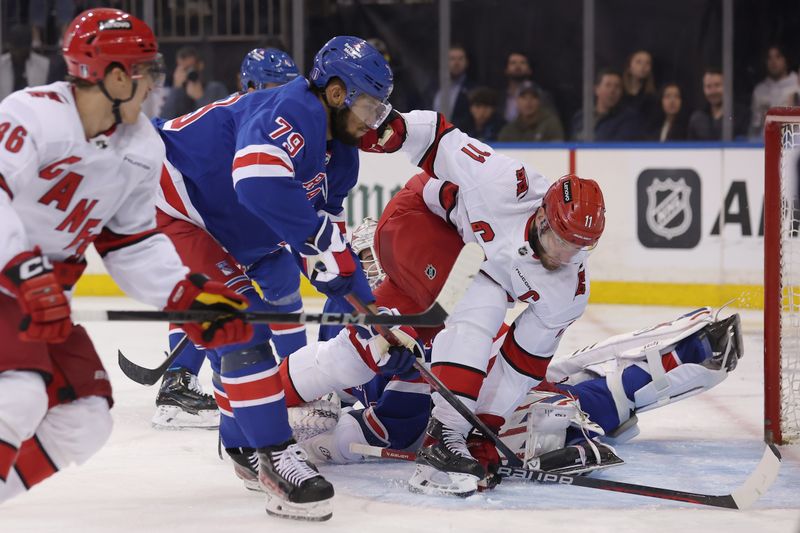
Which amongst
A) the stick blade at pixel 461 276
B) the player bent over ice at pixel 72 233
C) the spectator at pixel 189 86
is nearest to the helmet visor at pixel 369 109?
the stick blade at pixel 461 276

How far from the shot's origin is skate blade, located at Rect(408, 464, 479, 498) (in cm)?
285

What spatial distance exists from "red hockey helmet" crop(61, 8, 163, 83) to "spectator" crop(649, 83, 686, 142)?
14.0 feet

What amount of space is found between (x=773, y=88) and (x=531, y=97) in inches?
46.7

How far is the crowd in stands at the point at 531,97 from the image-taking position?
20.2 ft

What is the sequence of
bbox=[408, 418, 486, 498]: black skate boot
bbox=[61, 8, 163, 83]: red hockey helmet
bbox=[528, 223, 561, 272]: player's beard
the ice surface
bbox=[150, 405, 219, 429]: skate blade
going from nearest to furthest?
bbox=[61, 8, 163, 83]: red hockey helmet → the ice surface → bbox=[408, 418, 486, 498]: black skate boot → bbox=[528, 223, 561, 272]: player's beard → bbox=[150, 405, 219, 429]: skate blade

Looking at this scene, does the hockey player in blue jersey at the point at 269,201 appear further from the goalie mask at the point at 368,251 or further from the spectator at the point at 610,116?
the spectator at the point at 610,116

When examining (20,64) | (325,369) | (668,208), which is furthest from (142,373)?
(20,64)

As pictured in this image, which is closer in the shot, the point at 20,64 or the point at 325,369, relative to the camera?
the point at 325,369

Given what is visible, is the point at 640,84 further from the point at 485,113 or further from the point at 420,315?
the point at 420,315

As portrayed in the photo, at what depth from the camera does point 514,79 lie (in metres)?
6.48

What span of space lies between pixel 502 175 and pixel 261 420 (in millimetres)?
890

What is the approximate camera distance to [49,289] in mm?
2033

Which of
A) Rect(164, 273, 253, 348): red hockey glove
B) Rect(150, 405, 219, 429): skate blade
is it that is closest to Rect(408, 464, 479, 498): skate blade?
Rect(164, 273, 253, 348): red hockey glove

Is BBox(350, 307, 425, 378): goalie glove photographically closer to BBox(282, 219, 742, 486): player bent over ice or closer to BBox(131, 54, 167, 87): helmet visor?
BBox(282, 219, 742, 486): player bent over ice
